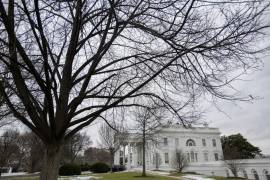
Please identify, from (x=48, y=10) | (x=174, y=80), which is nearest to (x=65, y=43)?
(x=48, y=10)

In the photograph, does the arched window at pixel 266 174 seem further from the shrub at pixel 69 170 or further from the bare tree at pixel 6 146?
the bare tree at pixel 6 146

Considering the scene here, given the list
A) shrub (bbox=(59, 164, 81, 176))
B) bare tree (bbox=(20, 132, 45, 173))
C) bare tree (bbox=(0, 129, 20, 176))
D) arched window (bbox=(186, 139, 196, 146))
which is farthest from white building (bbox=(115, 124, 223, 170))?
shrub (bbox=(59, 164, 81, 176))

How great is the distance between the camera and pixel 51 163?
15.6 feet

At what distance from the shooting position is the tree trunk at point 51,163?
4.71m

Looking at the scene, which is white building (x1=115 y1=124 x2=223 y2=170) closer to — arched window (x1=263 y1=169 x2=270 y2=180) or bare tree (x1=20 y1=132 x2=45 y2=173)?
bare tree (x1=20 y1=132 x2=45 y2=173)

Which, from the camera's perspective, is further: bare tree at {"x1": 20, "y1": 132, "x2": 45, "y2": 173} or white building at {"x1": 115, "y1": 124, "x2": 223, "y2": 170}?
white building at {"x1": 115, "y1": 124, "x2": 223, "y2": 170}

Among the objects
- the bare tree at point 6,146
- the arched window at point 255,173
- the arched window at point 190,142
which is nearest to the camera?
the bare tree at point 6,146

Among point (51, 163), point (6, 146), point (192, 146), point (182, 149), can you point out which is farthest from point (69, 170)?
point (192, 146)

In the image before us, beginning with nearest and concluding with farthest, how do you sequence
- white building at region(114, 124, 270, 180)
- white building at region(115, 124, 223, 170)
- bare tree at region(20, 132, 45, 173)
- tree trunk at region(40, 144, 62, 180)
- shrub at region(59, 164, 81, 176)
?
tree trunk at region(40, 144, 62, 180)
shrub at region(59, 164, 81, 176)
bare tree at region(20, 132, 45, 173)
white building at region(114, 124, 270, 180)
white building at region(115, 124, 223, 170)

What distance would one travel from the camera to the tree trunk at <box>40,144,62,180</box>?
15.4 ft

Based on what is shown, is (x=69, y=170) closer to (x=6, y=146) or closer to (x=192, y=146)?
(x=6, y=146)

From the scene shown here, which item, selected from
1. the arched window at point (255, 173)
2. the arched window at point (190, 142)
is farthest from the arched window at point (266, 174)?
the arched window at point (190, 142)

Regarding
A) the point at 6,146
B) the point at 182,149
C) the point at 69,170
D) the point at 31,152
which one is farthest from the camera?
the point at 182,149

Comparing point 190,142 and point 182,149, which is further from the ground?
point 190,142
